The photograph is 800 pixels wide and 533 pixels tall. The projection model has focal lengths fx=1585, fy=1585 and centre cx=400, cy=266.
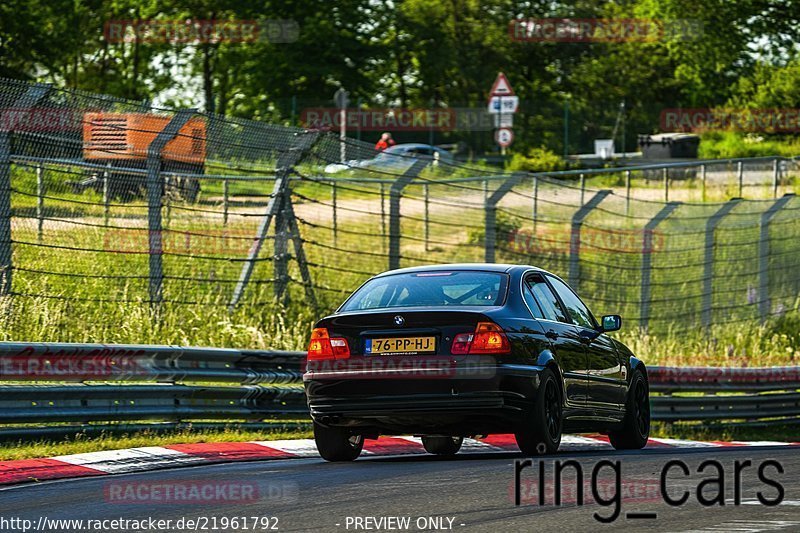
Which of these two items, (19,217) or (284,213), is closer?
(19,217)

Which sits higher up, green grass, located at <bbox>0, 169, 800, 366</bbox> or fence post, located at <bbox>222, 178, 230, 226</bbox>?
fence post, located at <bbox>222, 178, 230, 226</bbox>

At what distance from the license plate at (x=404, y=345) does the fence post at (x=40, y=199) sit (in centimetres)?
469

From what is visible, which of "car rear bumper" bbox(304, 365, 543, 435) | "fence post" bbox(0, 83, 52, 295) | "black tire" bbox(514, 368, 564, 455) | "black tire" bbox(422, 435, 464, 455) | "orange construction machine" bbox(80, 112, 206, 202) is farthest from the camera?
"orange construction machine" bbox(80, 112, 206, 202)

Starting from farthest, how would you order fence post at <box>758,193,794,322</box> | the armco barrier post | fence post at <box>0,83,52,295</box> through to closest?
1. fence post at <box>758,193,794,322</box>
2. the armco barrier post
3. fence post at <box>0,83,52,295</box>

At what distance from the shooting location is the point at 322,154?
1692cm

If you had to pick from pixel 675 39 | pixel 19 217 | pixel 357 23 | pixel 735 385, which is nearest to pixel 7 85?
pixel 19 217

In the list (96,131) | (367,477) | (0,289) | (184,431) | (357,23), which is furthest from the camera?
(357,23)

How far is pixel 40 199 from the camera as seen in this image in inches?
560

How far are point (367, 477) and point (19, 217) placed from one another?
18.1 ft

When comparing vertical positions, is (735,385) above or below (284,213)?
below

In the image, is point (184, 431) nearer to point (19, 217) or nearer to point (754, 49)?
point (19, 217)

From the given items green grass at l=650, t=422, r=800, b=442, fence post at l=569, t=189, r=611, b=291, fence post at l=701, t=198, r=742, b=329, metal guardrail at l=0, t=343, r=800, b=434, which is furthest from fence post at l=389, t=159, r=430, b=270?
fence post at l=701, t=198, r=742, b=329

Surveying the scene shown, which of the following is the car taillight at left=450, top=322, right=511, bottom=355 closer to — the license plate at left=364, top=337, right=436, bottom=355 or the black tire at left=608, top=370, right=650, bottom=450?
the license plate at left=364, top=337, right=436, bottom=355

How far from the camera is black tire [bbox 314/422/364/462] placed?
433 inches
